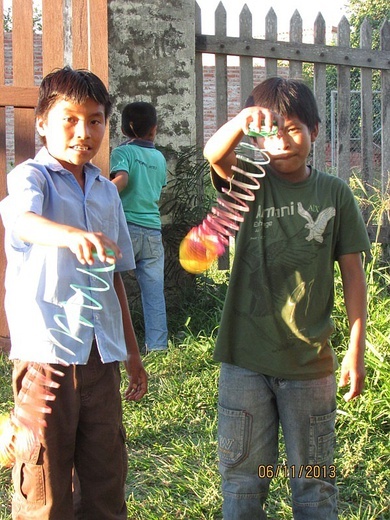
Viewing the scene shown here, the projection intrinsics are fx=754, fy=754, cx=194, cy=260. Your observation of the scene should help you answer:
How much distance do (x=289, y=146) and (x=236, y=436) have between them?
974mm

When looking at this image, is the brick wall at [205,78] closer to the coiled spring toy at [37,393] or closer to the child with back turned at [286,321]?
the child with back turned at [286,321]

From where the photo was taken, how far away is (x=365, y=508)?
3137 millimetres

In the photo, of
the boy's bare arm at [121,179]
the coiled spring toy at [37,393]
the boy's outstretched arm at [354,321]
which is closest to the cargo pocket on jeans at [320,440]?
the boy's outstretched arm at [354,321]

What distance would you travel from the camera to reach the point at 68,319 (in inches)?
93.0

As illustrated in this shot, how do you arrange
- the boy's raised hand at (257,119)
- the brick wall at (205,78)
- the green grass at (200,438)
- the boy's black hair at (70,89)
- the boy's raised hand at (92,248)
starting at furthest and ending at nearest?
the brick wall at (205,78), the green grass at (200,438), the boy's black hair at (70,89), the boy's raised hand at (257,119), the boy's raised hand at (92,248)

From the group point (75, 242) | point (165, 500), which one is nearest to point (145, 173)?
point (165, 500)

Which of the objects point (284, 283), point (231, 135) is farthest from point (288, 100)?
point (284, 283)

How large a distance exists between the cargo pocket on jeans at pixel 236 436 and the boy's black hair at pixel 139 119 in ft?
11.4

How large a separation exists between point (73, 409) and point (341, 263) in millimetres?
1041

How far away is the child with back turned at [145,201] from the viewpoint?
5.41 m

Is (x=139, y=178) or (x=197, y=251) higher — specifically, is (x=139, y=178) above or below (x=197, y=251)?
above

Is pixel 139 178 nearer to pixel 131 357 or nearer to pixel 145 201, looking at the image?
pixel 145 201
